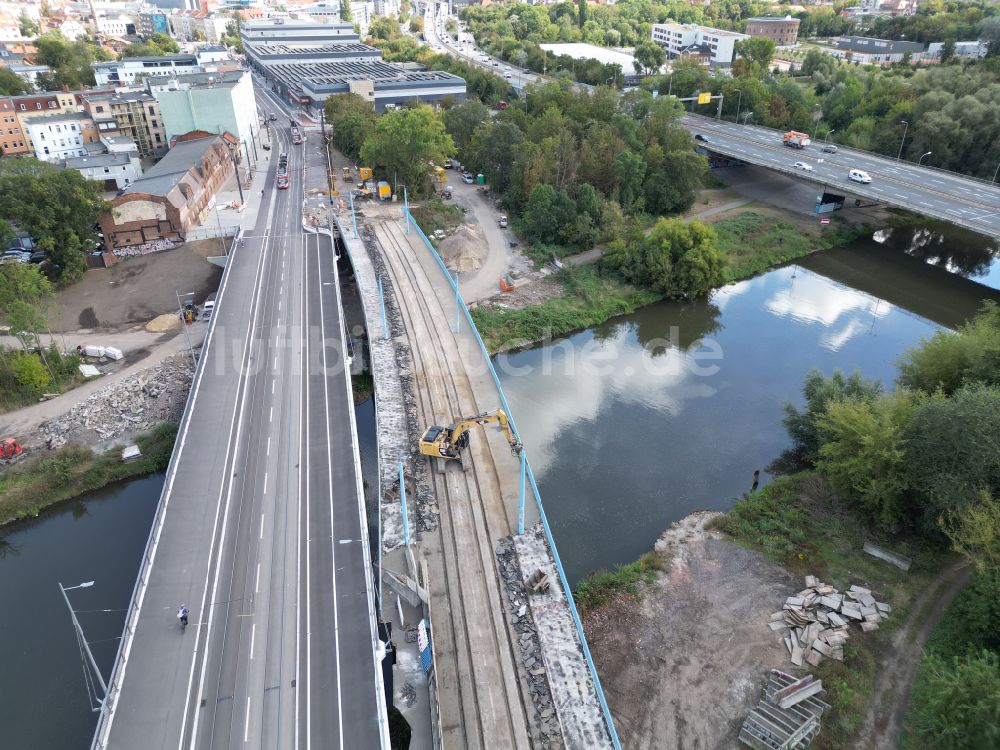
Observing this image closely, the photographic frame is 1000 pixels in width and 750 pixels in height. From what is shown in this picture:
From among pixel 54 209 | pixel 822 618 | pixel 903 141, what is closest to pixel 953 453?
pixel 822 618

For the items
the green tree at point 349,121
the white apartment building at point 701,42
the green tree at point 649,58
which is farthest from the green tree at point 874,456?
the white apartment building at point 701,42

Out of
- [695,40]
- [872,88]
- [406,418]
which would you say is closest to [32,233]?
[406,418]

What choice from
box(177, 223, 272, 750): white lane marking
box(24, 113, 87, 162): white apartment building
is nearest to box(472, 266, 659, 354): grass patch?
box(177, 223, 272, 750): white lane marking

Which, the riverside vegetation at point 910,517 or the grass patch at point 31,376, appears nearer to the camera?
the riverside vegetation at point 910,517

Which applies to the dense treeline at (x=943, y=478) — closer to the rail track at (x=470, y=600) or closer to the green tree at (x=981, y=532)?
the green tree at (x=981, y=532)

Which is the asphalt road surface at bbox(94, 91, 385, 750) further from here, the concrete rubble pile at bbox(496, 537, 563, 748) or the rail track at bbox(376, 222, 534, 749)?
the concrete rubble pile at bbox(496, 537, 563, 748)

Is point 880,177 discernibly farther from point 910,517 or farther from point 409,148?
point 910,517
